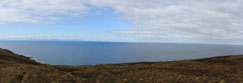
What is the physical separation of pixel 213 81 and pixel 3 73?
20195mm

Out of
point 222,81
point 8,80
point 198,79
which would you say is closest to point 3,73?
point 8,80

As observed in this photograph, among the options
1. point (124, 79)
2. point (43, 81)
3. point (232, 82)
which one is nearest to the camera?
point (232, 82)

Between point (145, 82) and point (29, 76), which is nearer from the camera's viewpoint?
point (145, 82)

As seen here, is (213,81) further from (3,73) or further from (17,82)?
(3,73)

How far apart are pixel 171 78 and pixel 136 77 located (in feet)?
11.2

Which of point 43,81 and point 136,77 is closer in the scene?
point 43,81

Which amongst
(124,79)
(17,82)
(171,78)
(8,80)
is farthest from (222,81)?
(8,80)

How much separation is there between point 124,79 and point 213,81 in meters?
7.92

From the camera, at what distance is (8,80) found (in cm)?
1392

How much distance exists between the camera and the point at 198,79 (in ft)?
47.8

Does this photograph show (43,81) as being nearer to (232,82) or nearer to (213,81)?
(213,81)

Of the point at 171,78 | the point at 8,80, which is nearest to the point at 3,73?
the point at 8,80

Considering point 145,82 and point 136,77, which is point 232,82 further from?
point 136,77

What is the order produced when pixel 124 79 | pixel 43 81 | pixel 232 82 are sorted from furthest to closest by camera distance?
pixel 124 79, pixel 43 81, pixel 232 82
